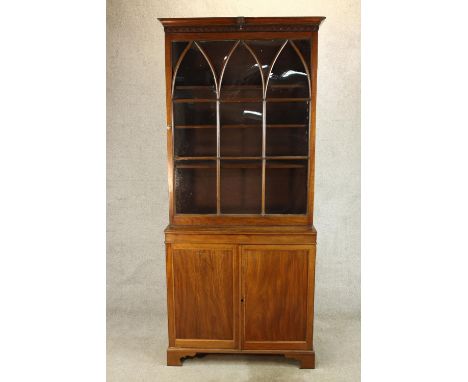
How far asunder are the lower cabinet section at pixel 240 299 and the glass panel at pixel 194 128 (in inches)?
23.5

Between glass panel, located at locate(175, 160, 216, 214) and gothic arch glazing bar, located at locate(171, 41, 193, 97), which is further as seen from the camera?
glass panel, located at locate(175, 160, 216, 214)

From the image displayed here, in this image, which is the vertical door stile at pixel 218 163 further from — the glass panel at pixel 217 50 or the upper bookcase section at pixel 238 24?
the upper bookcase section at pixel 238 24

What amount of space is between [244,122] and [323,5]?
1.13m

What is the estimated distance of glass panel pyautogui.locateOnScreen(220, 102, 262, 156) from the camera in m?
2.76

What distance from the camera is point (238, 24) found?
8.44ft

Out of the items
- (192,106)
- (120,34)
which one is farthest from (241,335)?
(120,34)

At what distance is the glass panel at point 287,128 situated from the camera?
271 centimetres

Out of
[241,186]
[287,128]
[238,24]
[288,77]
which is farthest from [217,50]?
[241,186]

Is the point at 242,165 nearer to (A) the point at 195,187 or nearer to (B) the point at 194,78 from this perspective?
(A) the point at 195,187

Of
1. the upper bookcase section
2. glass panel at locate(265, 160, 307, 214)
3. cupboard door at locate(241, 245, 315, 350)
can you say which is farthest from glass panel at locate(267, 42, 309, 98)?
cupboard door at locate(241, 245, 315, 350)

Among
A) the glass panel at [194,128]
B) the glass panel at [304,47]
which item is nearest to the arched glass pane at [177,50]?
the glass panel at [194,128]

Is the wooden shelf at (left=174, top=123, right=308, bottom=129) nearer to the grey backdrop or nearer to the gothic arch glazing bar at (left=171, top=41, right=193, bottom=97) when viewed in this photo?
the gothic arch glazing bar at (left=171, top=41, right=193, bottom=97)

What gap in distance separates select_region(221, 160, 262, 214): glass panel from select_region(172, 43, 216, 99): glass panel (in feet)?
1.47

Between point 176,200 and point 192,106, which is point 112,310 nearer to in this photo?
point 176,200
